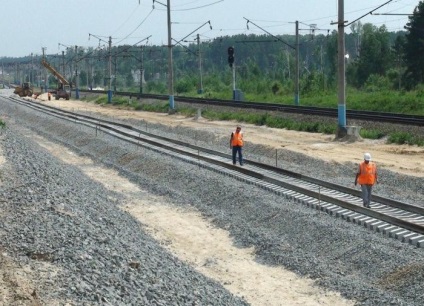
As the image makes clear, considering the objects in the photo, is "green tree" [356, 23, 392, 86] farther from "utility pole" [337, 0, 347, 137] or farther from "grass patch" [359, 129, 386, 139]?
"utility pole" [337, 0, 347, 137]

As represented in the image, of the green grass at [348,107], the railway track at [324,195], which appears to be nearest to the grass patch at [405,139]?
the green grass at [348,107]

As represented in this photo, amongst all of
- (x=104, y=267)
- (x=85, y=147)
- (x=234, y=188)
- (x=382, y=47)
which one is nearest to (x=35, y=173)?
(x=234, y=188)

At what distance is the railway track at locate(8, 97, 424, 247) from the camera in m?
16.4

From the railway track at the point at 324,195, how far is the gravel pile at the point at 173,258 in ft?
1.23

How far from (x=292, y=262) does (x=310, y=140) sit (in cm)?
2176

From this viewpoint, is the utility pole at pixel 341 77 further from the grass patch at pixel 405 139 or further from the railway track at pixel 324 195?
the railway track at pixel 324 195

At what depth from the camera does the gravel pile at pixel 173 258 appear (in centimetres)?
1264

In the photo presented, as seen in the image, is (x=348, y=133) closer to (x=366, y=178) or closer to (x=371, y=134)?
(x=371, y=134)

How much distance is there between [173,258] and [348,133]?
20.8m

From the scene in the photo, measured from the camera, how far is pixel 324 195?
65.8 ft

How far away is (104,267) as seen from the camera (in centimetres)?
1303

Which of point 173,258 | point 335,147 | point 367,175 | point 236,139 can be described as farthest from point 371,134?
point 173,258

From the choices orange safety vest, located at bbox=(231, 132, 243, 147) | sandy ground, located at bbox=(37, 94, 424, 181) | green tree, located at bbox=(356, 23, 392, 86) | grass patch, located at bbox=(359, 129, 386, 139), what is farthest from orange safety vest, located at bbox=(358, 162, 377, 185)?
green tree, located at bbox=(356, 23, 392, 86)

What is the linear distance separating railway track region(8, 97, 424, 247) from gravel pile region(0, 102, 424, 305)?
1.23ft
